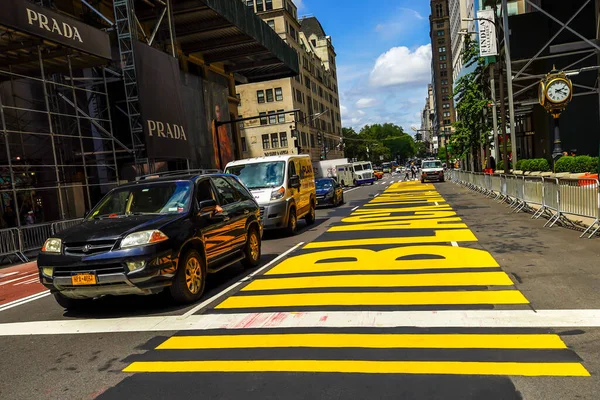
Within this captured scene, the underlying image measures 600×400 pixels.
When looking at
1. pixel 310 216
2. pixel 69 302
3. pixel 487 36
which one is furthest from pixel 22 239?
pixel 487 36

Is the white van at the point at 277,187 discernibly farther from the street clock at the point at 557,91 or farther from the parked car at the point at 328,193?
the street clock at the point at 557,91

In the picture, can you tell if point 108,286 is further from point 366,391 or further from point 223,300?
point 366,391

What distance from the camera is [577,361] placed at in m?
3.87

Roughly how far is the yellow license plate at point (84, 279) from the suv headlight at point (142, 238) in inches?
20.4

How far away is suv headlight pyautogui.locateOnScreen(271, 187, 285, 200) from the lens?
42.3ft

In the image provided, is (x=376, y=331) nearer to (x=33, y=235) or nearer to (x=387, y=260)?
(x=387, y=260)

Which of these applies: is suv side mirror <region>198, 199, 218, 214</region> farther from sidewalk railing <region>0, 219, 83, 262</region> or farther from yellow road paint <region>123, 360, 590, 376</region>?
sidewalk railing <region>0, 219, 83, 262</region>

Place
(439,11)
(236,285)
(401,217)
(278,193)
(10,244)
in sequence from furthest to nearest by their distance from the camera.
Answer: (439,11) < (401,217) < (10,244) < (278,193) < (236,285)

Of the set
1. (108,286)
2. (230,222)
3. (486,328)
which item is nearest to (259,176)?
(230,222)

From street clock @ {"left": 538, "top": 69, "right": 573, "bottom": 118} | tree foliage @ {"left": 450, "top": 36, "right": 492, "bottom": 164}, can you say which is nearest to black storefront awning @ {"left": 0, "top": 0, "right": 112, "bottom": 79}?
street clock @ {"left": 538, "top": 69, "right": 573, "bottom": 118}

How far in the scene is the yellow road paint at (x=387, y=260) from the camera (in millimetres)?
7965

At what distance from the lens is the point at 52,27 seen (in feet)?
51.5

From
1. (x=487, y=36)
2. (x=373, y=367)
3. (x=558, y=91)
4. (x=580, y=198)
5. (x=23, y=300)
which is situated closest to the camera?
(x=373, y=367)

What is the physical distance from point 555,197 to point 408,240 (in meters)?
4.35
